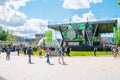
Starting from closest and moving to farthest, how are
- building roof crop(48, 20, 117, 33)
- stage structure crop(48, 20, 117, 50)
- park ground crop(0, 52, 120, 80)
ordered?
1. park ground crop(0, 52, 120, 80)
2. building roof crop(48, 20, 117, 33)
3. stage structure crop(48, 20, 117, 50)

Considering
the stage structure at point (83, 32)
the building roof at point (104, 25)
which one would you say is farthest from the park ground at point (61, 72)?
the stage structure at point (83, 32)

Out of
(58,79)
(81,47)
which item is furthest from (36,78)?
(81,47)

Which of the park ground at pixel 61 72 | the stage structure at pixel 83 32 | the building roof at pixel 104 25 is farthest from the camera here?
the stage structure at pixel 83 32

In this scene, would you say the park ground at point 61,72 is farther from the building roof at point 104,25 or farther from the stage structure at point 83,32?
the stage structure at point 83,32

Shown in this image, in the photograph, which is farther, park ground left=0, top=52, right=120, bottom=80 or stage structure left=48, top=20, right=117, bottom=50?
Result: stage structure left=48, top=20, right=117, bottom=50

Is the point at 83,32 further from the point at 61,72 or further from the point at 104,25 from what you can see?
the point at 61,72

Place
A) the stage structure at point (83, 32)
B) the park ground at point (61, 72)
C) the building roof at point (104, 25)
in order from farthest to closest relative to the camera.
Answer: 1. the stage structure at point (83, 32)
2. the building roof at point (104, 25)
3. the park ground at point (61, 72)

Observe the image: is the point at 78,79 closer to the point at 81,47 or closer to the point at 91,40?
the point at 81,47

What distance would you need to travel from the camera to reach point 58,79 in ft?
49.5

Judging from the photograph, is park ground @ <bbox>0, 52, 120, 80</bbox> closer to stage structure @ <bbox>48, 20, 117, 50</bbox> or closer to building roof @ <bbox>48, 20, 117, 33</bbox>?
building roof @ <bbox>48, 20, 117, 33</bbox>

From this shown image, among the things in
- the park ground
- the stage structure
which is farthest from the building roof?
the park ground

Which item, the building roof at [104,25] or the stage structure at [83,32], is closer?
the building roof at [104,25]

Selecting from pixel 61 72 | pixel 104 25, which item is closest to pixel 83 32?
pixel 104 25

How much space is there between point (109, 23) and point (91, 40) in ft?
24.9
